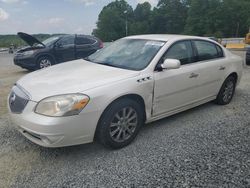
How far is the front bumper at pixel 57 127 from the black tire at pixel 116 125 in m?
0.13

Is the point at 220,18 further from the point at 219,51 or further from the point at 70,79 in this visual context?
the point at 70,79

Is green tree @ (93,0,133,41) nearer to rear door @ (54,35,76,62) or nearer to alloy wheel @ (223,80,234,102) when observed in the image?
rear door @ (54,35,76,62)

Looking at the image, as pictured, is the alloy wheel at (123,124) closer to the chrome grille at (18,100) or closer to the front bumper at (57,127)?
the front bumper at (57,127)

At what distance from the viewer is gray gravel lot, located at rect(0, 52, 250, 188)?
107 inches

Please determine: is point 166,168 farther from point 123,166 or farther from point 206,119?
point 206,119

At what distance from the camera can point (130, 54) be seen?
3.96m

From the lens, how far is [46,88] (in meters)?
3.07

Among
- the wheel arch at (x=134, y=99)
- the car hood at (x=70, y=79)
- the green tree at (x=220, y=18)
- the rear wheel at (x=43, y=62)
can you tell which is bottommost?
the rear wheel at (x=43, y=62)

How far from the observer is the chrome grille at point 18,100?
304 cm

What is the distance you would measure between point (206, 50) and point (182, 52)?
2.39ft

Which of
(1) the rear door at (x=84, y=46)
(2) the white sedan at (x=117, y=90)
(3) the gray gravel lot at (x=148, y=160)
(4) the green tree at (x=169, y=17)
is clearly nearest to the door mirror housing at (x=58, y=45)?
(1) the rear door at (x=84, y=46)

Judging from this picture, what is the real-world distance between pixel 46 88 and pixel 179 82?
77.9 inches

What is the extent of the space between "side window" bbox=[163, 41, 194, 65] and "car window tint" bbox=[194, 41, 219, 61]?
0.23 meters

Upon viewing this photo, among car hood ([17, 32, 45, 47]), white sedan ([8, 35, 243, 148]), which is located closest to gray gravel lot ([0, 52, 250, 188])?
white sedan ([8, 35, 243, 148])
